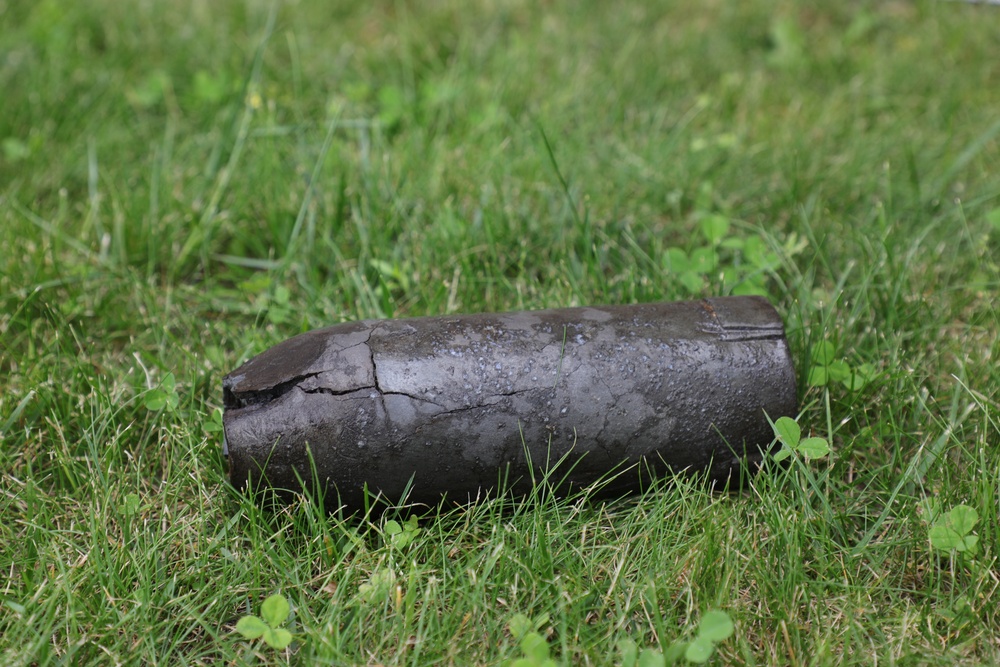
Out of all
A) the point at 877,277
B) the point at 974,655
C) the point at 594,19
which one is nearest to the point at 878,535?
the point at 974,655

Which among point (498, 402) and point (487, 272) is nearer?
point (498, 402)

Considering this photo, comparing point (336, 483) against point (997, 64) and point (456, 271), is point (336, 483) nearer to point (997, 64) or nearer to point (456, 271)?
point (456, 271)

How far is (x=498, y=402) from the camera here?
6.64 ft

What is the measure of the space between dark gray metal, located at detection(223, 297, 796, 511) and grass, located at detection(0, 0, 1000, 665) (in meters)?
0.12

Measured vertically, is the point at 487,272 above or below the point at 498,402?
below

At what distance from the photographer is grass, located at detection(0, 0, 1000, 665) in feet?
6.51

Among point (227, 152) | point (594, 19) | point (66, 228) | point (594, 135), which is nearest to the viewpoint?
point (66, 228)

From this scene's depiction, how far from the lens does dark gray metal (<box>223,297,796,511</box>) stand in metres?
2.02

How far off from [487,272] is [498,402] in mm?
927

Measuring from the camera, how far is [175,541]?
84.7 inches

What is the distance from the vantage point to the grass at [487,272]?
199 cm

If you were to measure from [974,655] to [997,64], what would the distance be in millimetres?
2987

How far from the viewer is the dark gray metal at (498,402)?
2.02 metres

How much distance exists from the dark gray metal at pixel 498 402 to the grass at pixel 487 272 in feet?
0.40
